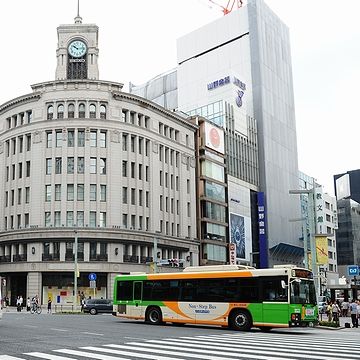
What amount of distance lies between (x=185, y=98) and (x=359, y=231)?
66205 mm

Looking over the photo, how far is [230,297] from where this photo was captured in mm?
25766

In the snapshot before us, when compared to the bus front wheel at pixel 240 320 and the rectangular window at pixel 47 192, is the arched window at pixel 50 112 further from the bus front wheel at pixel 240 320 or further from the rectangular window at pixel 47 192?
the bus front wheel at pixel 240 320

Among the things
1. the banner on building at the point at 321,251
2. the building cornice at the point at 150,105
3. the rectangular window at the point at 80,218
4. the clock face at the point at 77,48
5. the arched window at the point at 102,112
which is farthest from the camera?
the clock face at the point at 77,48

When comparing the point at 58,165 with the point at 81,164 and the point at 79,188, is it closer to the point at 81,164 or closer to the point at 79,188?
the point at 81,164

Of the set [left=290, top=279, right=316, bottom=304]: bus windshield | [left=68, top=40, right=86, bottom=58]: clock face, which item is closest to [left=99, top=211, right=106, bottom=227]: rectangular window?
[left=68, top=40, right=86, bottom=58]: clock face

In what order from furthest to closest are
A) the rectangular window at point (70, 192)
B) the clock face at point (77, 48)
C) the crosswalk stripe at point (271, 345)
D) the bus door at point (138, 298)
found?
the clock face at point (77, 48)
the rectangular window at point (70, 192)
the bus door at point (138, 298)
the crosswalk stripe at point (271, 345)

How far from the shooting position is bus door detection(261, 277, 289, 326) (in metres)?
24.0

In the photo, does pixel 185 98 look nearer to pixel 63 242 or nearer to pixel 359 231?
pixel 63 242

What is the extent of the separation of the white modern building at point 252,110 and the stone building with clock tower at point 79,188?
20.4 meters

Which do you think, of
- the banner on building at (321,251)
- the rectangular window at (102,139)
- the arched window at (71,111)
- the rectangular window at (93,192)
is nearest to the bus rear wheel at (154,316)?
the banner on building at (321,251)

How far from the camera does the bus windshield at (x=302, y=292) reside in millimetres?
24375

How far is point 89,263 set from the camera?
60.6m

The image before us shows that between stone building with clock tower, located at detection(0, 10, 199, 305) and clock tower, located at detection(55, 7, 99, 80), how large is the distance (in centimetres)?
804

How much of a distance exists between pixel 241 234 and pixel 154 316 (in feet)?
192
